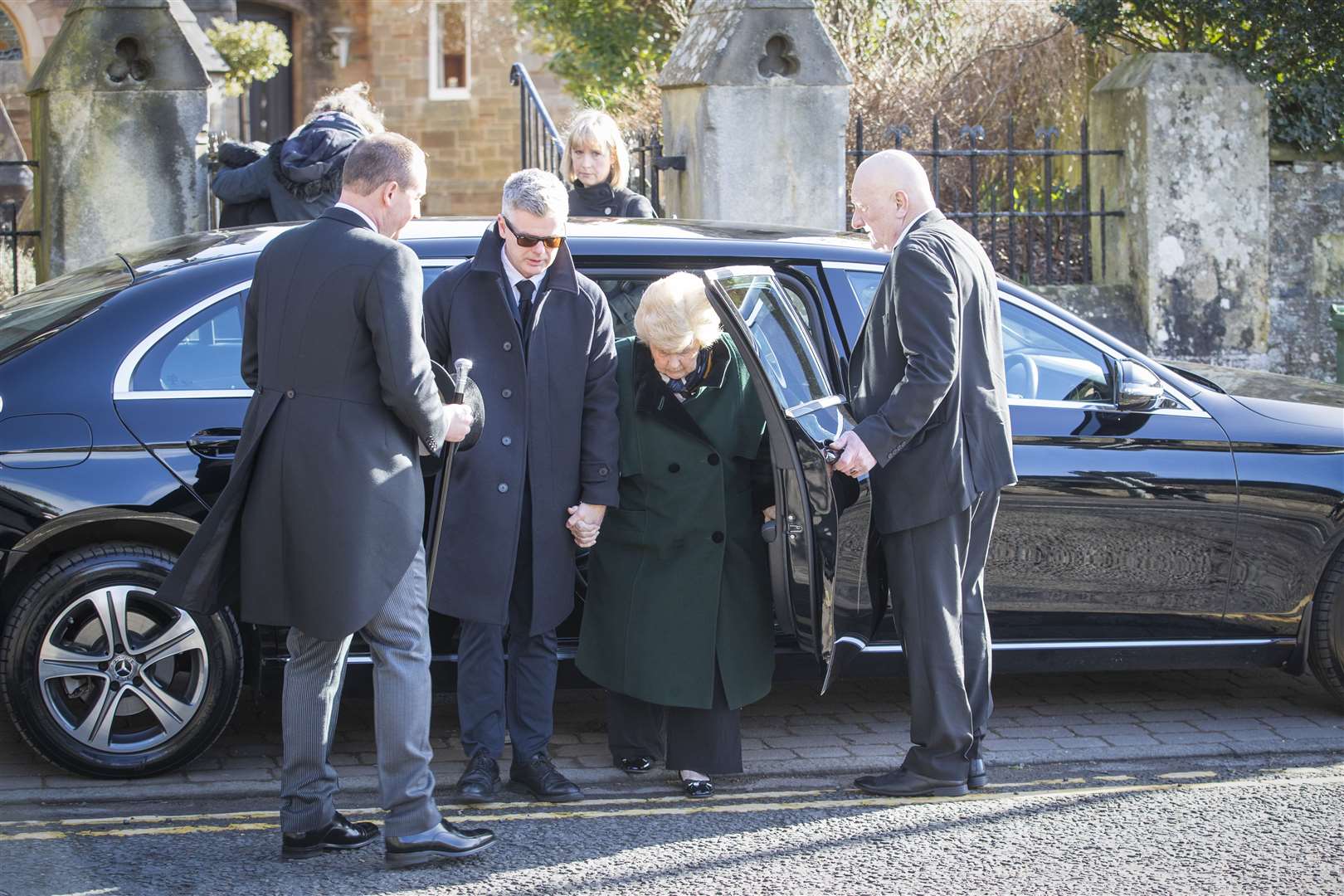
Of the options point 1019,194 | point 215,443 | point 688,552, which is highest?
point 1019,194

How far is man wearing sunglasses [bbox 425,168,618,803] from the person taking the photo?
4.98 meters

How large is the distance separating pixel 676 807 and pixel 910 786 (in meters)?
0.72

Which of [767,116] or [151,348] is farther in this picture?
[767,116]

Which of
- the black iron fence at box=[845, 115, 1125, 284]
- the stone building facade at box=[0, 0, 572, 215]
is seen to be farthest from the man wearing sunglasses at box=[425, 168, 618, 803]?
the stone building facade at box=[0, 0, 572, 215]

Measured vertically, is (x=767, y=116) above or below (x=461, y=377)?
above

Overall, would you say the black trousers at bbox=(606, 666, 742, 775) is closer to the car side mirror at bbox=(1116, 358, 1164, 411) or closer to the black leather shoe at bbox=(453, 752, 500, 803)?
the black leather shoe at bbox=(453, 752, 500, 803)

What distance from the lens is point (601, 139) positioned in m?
7.27

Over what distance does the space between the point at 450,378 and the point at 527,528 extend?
0.64 meters

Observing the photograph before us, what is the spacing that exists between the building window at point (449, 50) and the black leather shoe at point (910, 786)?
72.0 ft

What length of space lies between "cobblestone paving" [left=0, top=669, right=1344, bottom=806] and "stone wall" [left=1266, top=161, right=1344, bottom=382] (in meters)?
4.62

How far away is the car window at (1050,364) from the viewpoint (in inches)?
224

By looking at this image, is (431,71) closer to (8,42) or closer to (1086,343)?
(8,42)

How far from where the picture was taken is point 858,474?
4941 mm

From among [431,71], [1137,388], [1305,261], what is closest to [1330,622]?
[1137,388]
